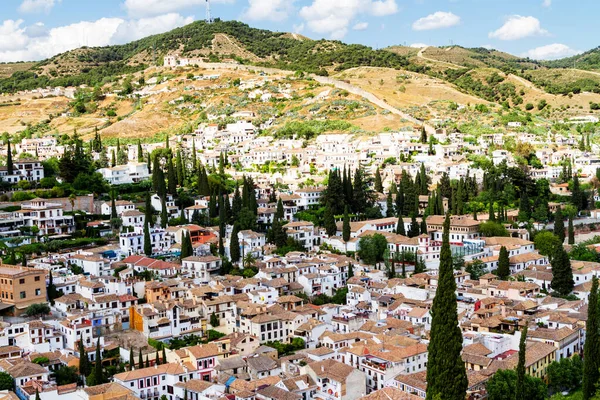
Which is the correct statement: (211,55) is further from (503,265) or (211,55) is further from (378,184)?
(503,265)

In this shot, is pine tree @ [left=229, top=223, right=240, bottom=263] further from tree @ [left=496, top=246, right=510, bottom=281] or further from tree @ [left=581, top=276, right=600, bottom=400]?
tree @ [left=581, top=276, right=600, bottom=400]

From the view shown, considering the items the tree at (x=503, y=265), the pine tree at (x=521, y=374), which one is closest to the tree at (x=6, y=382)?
the pine tree at (x=521, y=374)

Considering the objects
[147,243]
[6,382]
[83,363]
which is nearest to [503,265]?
[147,243]

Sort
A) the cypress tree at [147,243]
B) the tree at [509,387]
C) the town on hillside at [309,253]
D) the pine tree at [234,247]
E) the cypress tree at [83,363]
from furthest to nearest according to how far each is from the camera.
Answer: the cypress tree at [147,243] < the pine tree at [234,247] < the cypress tree at [83,363] < the town on hillside at [309,253] < the tree at [509,387]

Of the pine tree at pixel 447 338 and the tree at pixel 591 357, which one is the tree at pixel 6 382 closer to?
the pine tree at pixel 447 338

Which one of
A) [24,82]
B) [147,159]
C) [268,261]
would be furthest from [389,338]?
[24,82]

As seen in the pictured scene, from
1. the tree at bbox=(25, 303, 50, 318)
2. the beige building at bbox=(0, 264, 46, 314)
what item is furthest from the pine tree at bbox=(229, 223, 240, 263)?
the tree at bbox=(25, 303, 50, 318)

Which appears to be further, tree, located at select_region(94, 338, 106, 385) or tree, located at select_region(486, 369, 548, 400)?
tree, located at select_region(94, 338, 106, 385)

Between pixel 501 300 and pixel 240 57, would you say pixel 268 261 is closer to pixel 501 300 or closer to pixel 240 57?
pixel 501 300
